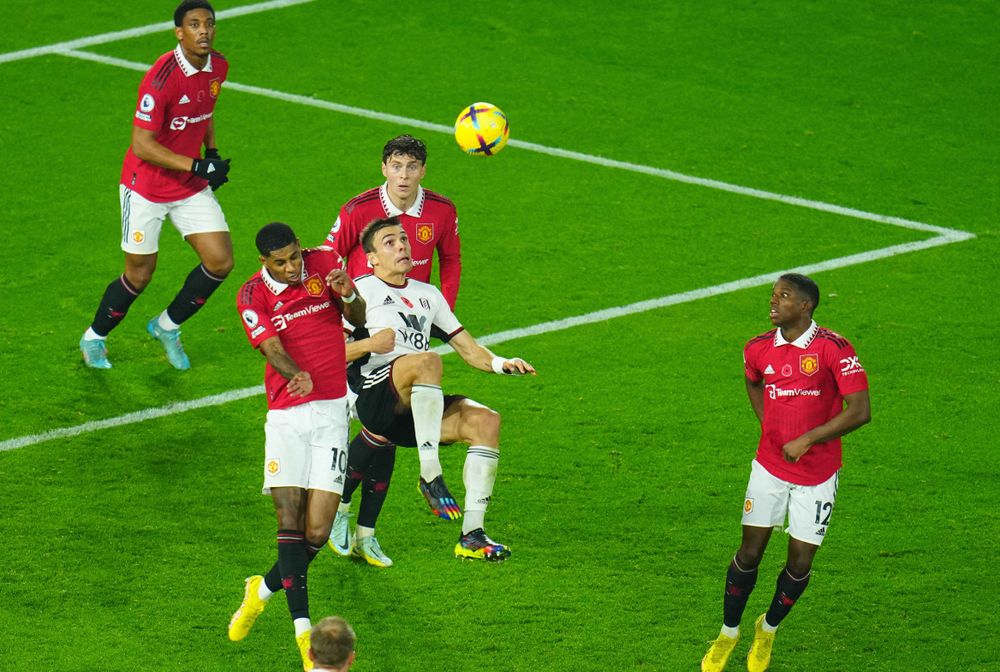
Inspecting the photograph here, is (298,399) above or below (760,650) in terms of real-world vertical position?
above

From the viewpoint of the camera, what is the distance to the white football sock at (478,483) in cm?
830

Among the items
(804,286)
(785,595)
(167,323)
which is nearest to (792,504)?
(785,595)

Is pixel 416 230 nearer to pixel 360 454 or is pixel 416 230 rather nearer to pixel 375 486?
pixel 360 454

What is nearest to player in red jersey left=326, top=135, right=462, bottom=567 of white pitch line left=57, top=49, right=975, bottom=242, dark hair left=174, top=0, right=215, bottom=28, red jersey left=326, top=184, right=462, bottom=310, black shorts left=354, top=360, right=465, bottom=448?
red jersey left=326, top=184, right=462, bottom=310

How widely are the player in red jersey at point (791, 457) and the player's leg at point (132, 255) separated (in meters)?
4.99

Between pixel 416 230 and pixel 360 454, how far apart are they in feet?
4.52

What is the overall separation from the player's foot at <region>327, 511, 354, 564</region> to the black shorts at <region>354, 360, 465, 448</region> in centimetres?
78

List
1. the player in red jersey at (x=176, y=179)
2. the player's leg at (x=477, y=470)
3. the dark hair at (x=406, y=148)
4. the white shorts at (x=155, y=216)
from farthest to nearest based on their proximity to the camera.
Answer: the white shorts at (x=155, y=216)
the player in red jersey at (x=176, y=179)
the dark hair at (x=406, y=148)
the player's leg at (x=477, y=470)

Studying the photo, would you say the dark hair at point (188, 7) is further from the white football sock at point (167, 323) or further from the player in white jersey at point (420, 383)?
the player in white jersey at point (420, 383)

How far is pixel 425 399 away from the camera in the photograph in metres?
8.30

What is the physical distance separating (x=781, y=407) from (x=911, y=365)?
408cm

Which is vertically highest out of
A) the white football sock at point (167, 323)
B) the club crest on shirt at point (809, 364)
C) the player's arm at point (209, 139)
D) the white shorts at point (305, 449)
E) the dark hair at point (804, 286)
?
the dark hair at point (804, 286)

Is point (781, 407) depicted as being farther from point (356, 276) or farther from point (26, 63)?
point (26, 63)

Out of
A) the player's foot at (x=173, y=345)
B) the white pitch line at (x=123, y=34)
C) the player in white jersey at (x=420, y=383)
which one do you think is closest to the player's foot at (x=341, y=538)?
the player in white jersey at (x=420, y=383)
